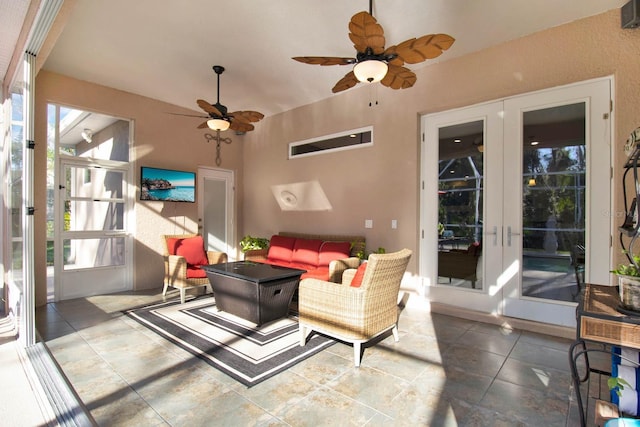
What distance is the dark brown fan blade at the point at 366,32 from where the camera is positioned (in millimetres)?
2323

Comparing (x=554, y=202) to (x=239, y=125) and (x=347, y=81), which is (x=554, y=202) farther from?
(x=239, y=125)

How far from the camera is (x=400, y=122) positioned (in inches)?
182

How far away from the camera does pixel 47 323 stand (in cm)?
364

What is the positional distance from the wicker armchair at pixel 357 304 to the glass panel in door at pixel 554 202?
72.7 inches

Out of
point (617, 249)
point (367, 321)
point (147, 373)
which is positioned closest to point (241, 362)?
point (147, 373)

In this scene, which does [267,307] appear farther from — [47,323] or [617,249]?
[617,249]

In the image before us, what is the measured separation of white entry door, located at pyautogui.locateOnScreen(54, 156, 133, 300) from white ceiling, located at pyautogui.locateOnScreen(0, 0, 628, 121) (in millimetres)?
1431

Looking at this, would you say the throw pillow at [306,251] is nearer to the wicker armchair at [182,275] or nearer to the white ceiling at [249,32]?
the wicker armchair at [182,275]

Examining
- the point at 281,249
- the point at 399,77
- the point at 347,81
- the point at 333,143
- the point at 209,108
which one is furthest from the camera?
the point at 333,143

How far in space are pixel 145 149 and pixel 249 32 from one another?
3.05 m

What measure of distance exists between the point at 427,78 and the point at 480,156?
1.30m

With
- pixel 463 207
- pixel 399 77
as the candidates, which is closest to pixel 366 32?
pixel 399 77

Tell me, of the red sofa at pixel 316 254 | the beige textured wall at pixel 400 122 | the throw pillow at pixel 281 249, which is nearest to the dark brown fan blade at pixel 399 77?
the beige textured wall at pixel 400 122

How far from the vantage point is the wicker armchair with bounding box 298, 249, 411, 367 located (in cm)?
267
